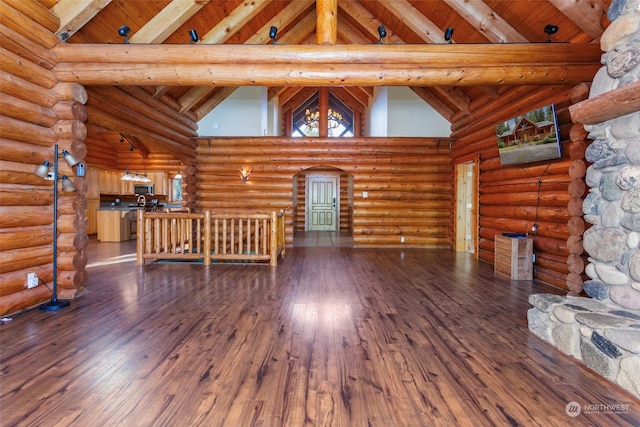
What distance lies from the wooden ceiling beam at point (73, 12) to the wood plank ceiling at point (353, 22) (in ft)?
0.03

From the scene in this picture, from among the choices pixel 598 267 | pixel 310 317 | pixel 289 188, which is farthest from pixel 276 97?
pixel 598 267

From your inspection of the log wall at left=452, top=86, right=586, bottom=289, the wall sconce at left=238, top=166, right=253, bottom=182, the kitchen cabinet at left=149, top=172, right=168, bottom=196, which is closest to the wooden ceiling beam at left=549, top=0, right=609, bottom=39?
the log wall at left=452, top=86, right=586, bottom=289

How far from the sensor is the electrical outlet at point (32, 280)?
3.54 meters

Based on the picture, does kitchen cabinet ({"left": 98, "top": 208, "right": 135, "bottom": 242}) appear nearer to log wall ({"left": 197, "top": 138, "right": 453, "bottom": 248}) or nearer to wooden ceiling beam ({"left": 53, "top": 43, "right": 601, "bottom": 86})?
log wall ({"left": 197, "top": 138, "right": 453, "bottom": 248})

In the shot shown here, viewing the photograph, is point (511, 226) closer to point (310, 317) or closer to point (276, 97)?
point (310, 317)

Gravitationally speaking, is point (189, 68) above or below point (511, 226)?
above

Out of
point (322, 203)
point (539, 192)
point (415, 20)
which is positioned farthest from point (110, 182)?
point (539, 192)

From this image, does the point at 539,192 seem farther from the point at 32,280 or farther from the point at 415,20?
the point at 32,280

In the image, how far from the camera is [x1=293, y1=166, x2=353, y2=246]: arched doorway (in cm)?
1267

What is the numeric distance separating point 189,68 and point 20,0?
1.73m

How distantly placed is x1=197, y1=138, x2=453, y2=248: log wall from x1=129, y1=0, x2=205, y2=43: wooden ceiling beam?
12.8 feet

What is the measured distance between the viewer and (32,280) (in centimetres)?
357

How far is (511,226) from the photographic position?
222 inches

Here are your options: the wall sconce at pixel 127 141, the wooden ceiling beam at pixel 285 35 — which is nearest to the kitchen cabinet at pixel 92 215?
the wall sconce at pixel 127 141
